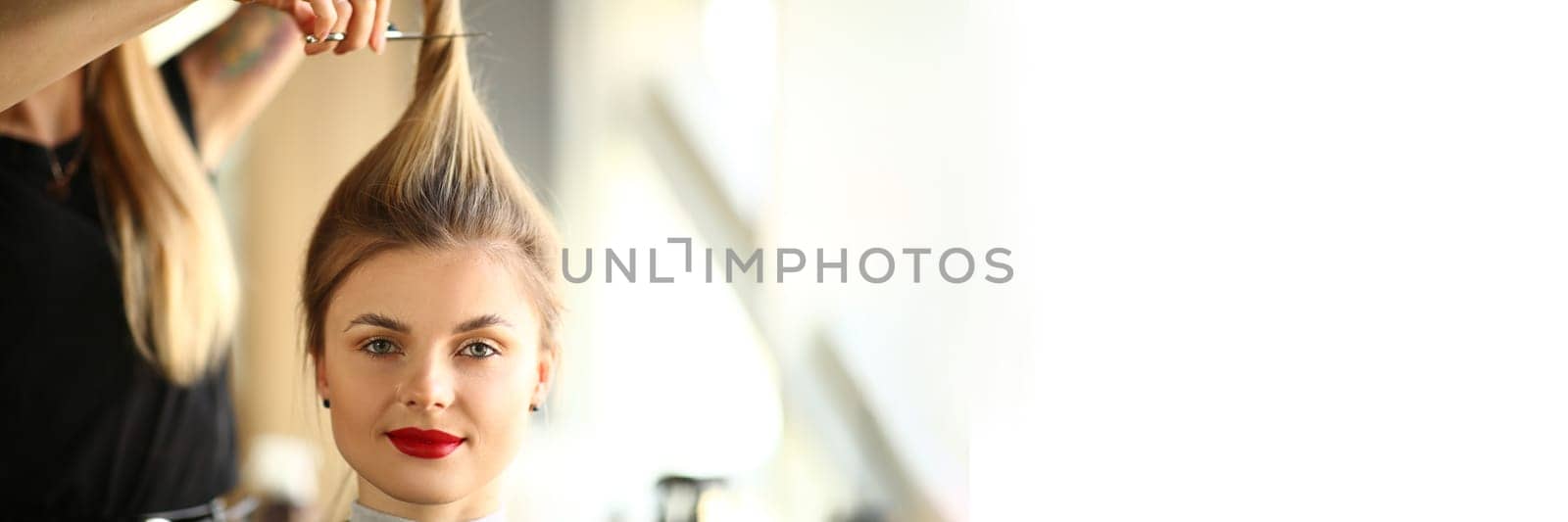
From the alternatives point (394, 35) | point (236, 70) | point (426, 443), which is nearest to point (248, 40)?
point (236, 70)

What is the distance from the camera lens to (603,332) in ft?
3.50

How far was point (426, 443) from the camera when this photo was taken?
101cm

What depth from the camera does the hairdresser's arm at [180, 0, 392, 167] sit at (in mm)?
1337

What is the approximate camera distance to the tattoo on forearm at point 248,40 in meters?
1.34

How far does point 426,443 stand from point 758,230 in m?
0.31

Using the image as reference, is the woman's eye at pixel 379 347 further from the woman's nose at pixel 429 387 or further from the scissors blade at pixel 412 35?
the scissors blade at pixel 412 35

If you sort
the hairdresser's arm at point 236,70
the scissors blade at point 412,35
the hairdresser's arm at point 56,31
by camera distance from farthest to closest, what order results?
the hairdresser's arm at point 236,70 < the scissors blade at point 412,35 < the hairdresser's arm at point 56,31

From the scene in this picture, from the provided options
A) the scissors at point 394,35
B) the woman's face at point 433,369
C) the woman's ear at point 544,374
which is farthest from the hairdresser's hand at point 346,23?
the woman's ear at point 544,374

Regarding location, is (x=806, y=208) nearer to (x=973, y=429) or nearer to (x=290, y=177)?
(x=973, y=429)

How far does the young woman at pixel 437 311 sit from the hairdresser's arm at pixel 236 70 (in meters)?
0.34

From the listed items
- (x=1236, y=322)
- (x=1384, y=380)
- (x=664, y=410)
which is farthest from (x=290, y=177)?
(x=1384, y=380)

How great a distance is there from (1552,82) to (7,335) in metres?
1.46

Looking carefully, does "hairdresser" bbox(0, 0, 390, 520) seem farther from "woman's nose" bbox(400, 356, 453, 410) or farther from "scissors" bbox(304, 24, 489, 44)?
"woman's nose" bbox(400, 356, 453, 410)

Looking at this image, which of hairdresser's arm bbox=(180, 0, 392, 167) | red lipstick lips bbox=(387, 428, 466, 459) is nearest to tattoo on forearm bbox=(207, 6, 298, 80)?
hairdresser's arm bbox=(180, 0, 392, 167)
